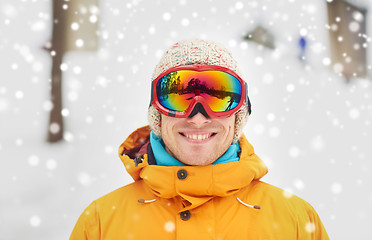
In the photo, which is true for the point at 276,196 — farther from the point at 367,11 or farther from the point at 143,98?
the point at 367,11

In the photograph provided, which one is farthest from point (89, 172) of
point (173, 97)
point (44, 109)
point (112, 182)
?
point (173, 97)

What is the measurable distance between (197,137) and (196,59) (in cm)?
41

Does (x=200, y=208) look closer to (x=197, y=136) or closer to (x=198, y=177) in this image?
(x=198, y=177)

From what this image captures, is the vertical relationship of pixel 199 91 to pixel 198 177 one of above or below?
above

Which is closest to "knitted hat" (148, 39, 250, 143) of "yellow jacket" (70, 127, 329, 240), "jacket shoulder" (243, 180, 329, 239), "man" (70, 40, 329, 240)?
"man" (70, 40, 329, 240)

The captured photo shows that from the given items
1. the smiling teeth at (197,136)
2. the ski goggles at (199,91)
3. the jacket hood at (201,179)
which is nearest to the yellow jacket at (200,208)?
the jacket hood at (201,179)

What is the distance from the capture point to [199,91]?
1443mm

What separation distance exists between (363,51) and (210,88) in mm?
2603

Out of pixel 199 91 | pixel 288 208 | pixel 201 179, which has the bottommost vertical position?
pixel 288 208

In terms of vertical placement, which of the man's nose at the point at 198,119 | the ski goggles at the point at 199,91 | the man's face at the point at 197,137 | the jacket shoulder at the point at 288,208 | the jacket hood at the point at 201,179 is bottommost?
the jacket shoulder at the point at 288,208

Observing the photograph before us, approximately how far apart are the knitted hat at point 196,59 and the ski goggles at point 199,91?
67 mm

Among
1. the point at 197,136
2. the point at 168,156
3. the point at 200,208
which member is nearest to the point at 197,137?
the point at 197,136

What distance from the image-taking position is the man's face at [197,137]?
1.42 meters

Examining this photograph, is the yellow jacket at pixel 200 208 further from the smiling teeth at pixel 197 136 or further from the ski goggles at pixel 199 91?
the ski goggles at pixel 199 91
